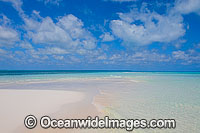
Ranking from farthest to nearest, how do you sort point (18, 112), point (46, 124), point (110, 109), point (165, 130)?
point (110, 109) → point (18, 112) → point (46, 124) → point (165, 130)

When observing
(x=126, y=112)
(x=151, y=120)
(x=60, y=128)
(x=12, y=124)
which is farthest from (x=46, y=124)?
(x=151, y=120)

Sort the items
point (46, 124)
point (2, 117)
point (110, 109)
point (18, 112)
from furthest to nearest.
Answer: point (110, 109)
point (18, 112)
point (2, 117)
point (46, 124)

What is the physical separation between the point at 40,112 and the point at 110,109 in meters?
3.30

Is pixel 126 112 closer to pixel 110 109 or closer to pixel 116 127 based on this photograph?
pixel 110 109

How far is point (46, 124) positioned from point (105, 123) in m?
2.21

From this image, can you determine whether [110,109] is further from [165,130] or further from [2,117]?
[2,117]

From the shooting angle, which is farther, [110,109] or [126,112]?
[110,109]

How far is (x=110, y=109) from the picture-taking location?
21.5 ft

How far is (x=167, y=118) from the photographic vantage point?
5477 mm

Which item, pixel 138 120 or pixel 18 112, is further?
pixel 18 112

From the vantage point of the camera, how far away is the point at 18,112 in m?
5.77

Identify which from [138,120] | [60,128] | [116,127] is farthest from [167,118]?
[60,128]

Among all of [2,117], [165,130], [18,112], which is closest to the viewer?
[165,130]

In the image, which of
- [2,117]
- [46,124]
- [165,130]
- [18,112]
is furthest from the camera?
[18,112]
